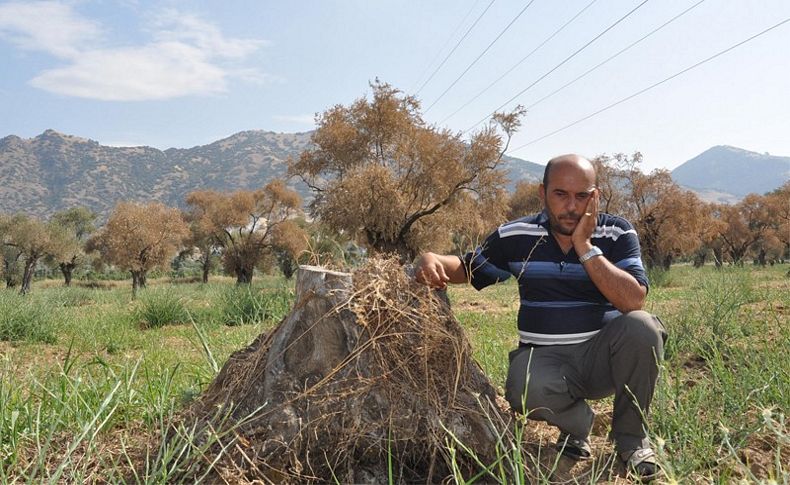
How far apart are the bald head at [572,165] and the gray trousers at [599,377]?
72cm

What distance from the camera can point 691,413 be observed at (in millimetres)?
2535

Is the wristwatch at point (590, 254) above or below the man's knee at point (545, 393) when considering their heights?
above

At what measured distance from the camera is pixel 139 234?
2733cm

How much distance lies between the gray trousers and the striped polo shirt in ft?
0.26

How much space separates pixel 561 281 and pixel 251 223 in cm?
3970

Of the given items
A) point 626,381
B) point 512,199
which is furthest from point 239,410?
point 512,199

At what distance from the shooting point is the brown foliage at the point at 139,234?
27234 millimetres

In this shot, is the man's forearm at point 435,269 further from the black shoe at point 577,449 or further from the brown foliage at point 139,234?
the brown foliage at point 139,234

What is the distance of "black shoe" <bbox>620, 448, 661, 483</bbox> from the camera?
228 cm

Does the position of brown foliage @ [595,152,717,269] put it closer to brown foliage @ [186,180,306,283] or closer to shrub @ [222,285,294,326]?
brown foliage @ [186,180,306,283]

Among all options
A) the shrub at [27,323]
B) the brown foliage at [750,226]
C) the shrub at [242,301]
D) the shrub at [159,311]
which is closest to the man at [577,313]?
the shrub at [242,301]

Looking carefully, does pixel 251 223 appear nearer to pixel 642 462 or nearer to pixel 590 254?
pixel 590 254

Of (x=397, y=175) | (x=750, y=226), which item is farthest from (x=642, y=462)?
(x=750, y=226)

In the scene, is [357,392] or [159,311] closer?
[357,392]
